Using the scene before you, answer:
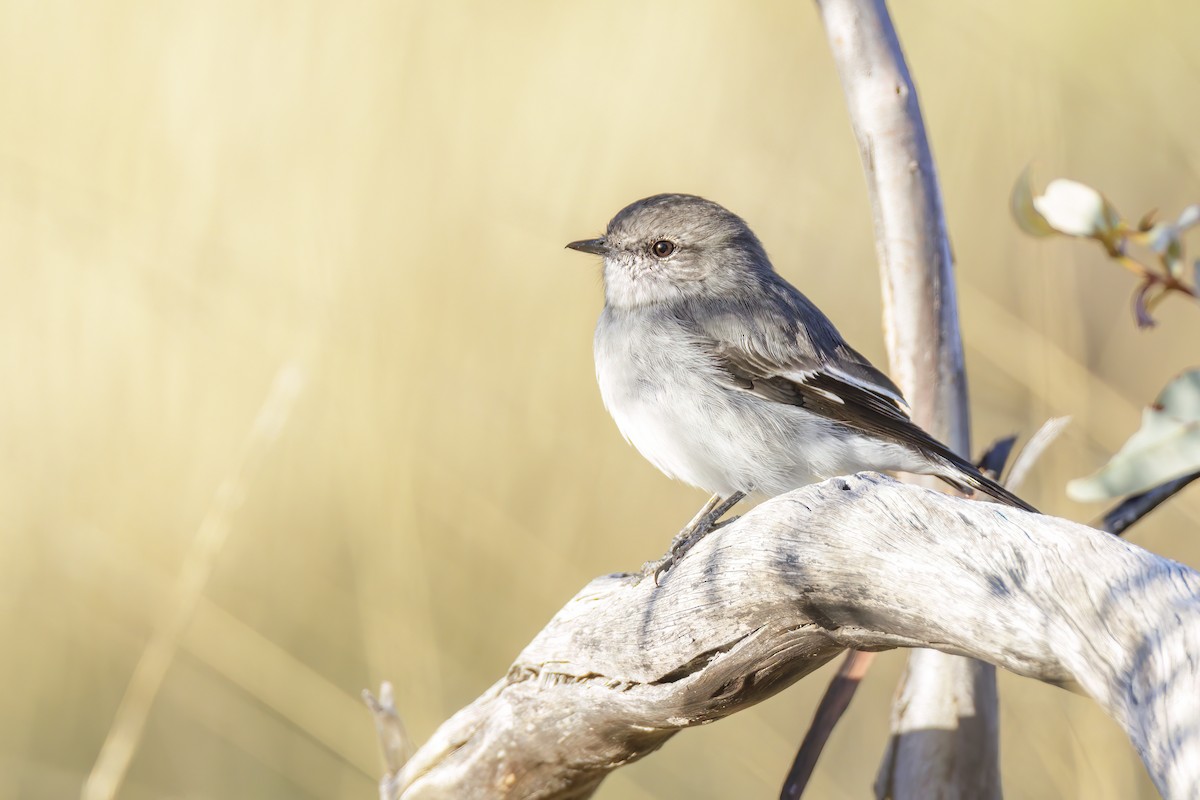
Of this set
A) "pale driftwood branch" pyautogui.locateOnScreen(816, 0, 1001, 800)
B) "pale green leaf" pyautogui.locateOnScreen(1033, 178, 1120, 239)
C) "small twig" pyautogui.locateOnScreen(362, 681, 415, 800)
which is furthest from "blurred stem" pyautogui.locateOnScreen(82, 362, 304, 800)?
"pale green leaf" pyautogui.locateOnScreen(1033, 178, 1120, 239)

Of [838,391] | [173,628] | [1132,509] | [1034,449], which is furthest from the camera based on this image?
[173,628]

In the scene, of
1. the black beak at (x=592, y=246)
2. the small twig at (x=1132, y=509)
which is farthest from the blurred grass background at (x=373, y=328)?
the small twig at (x=1132, y=509)

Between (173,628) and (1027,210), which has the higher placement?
(1027,210)

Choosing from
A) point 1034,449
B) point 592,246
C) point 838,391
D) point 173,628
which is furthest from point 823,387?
point 173,628

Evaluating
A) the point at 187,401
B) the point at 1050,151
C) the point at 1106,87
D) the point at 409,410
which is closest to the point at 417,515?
the point at 409,410

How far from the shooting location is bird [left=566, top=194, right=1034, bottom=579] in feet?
9.46

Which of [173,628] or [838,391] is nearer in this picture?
[838,391]

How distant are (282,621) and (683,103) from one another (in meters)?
2.83

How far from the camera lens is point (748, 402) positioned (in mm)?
3023

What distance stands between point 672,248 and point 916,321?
3.23ft

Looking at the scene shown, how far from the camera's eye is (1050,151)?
13.4ft

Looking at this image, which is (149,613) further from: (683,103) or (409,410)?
(683,103)

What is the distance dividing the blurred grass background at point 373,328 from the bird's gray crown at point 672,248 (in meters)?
0.63

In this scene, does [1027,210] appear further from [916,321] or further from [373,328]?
[373,328]
